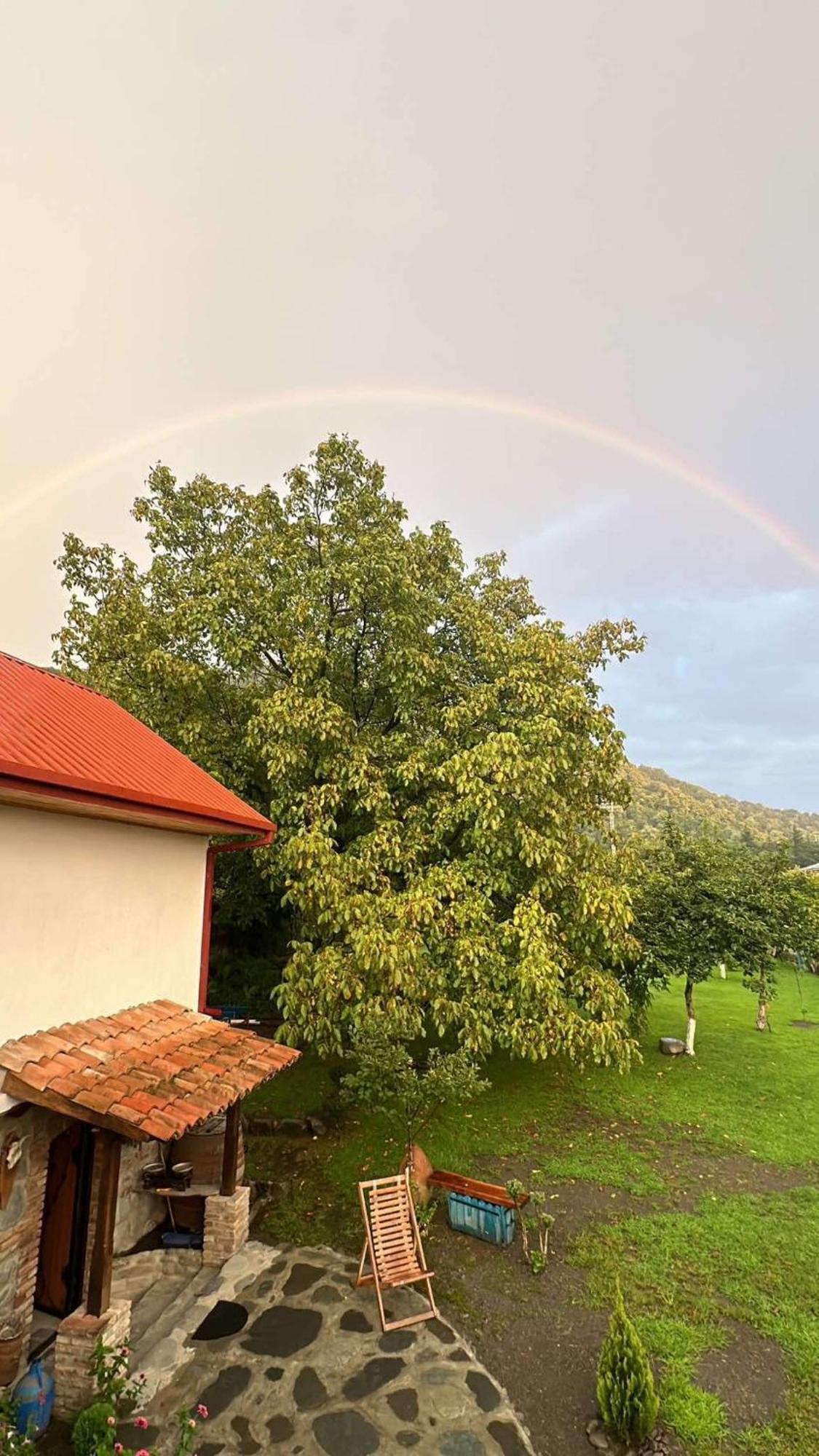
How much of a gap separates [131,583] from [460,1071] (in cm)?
1246

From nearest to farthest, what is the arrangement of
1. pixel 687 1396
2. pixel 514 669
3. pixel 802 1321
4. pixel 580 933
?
pixel 687 1396 < pixel 802 1321 < pixel 580 933 < pixel 514 669

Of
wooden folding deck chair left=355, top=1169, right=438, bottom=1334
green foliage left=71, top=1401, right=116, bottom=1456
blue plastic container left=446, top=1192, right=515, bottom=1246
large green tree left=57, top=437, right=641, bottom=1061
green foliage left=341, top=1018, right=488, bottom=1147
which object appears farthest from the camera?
large green tree left=57, top=437, right=641, bottom=1061

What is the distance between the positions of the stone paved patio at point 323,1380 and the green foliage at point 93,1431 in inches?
17.3

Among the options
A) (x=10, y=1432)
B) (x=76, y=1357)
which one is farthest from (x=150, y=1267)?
(x=10, y=1432)

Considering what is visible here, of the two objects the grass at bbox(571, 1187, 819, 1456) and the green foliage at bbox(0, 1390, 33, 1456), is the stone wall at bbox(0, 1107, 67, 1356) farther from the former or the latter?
the grass at bbox(571, 1187, 819, 1456)

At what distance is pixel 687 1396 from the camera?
5797 mm

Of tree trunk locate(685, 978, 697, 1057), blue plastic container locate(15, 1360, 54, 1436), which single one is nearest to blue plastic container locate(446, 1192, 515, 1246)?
blue plastic container locate(15, 1360, 54, 1436)

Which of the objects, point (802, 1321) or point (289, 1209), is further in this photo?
point (289, 1209)

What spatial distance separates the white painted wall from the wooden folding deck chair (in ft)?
11.0

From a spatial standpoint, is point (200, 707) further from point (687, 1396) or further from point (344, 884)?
point (687, 1396)

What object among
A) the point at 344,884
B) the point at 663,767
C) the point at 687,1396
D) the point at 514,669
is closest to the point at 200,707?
the point at 344,884

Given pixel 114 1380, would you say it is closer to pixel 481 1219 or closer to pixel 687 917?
pixel 481 1219

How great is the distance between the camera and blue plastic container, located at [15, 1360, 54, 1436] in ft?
17.3

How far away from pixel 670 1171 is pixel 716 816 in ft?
327
